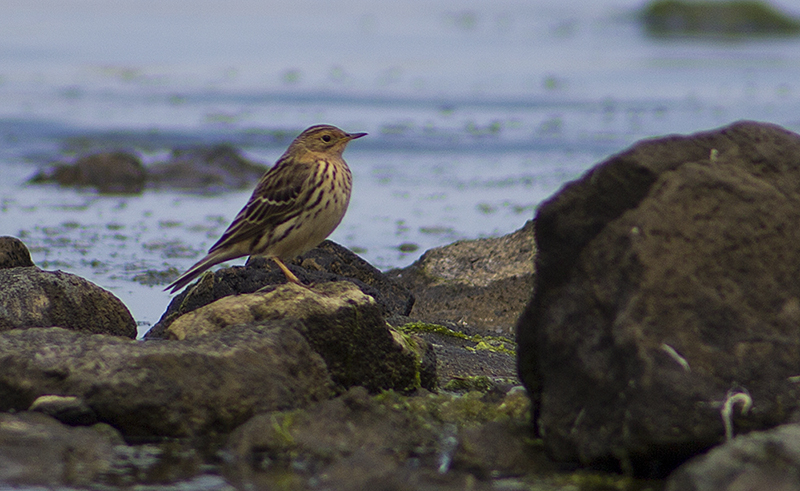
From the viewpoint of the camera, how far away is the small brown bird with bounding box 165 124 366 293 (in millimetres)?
6277

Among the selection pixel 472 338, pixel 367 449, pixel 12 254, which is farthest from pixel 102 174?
pixel 367 449

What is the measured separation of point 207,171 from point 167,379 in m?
10.5

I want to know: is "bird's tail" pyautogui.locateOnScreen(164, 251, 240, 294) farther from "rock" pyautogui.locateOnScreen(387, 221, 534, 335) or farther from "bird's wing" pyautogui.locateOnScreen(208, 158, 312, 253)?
"rock" pyautogui.locateOnScreen(387, 221, 534, 335)

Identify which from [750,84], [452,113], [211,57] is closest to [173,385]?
[452,113]

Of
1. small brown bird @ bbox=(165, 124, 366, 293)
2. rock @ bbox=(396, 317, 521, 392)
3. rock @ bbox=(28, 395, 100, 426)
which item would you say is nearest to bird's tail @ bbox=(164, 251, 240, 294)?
small brown bird @ bbox=(165, 124, 366, 293)

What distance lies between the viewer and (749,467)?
368 centimetres

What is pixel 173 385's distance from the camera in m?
4.82

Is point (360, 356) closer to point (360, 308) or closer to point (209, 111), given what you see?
point (360, 308)

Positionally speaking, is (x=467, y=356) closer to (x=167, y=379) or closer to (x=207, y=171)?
(x=167, y=379)

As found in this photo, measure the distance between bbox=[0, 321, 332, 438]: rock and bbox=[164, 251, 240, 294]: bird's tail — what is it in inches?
42.2

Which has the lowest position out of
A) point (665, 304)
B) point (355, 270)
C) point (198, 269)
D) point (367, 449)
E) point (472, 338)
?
point (472, 338)

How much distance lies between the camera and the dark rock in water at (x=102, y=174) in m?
14.3

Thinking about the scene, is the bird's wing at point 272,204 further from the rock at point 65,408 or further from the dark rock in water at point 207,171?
the dark rock in water at point 207,171

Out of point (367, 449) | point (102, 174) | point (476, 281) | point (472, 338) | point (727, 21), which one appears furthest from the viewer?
point (727, 21)
